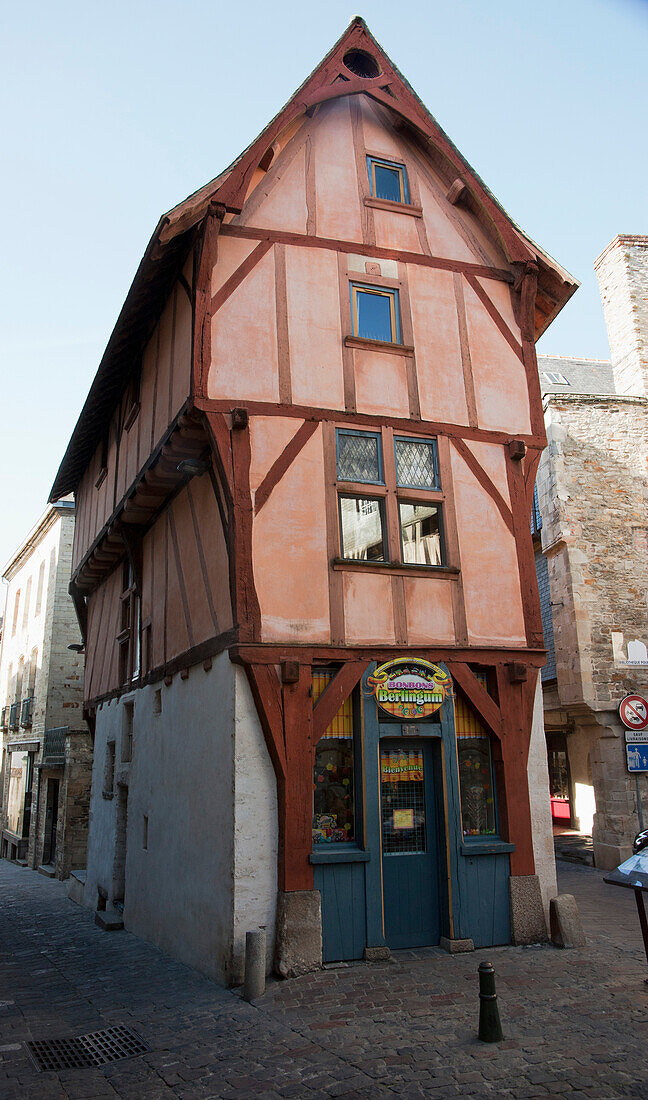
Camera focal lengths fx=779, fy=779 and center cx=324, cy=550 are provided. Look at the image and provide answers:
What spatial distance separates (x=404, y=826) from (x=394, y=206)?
24.4ft

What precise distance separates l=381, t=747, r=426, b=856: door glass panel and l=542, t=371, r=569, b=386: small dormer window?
1392 cm

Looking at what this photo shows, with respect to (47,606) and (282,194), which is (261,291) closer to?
(282,194)

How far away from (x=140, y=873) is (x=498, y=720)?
5.54m

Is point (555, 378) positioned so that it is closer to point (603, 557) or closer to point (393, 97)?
point (603, 557)

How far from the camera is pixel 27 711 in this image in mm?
22719

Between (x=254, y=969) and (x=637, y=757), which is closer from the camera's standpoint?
(x=254, y=969)

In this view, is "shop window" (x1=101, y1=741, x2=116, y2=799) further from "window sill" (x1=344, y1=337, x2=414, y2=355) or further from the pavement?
"window sill" (x1=344, y1=337, x2=414, y2=355)

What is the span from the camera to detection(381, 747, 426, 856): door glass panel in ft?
26.3

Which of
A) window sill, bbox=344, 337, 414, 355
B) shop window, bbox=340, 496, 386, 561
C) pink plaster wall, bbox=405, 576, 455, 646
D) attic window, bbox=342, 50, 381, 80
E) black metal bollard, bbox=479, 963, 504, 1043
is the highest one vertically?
attic window, bbox=342, 50, 381, 80

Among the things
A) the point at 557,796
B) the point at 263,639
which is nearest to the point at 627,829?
the point at 557,796

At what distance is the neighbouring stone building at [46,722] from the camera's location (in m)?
18.0

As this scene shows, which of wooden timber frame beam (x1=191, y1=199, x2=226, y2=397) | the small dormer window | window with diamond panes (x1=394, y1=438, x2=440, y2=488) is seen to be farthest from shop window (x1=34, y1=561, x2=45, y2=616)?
window with diamond panes (x1=394, y1=438, x2=440, y2=488)

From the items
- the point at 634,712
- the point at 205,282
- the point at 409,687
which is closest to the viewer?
the point at 409,687

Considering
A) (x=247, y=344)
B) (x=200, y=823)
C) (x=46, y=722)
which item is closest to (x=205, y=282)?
(x=247, y=344)
